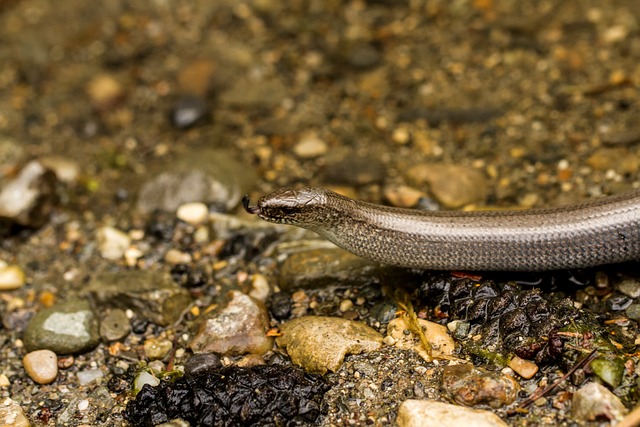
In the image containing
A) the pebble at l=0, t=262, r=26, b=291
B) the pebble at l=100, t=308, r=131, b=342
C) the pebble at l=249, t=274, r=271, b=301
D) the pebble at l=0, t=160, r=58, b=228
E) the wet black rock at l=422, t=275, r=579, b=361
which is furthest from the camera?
the pebble at l=0, t=160, r=58, b=228

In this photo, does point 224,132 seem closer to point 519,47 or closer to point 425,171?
point 425,171

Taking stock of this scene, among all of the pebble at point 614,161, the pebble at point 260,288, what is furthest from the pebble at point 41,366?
the pebble at point 614,161

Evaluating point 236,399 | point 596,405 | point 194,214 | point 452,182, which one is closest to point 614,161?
point 452,182

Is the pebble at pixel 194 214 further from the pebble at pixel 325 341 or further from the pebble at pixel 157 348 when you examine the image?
the pebble at pixel 325 341

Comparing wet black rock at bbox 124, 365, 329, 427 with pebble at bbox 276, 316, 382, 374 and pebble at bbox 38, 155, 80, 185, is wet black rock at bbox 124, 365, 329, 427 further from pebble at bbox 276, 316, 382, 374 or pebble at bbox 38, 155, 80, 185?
pebble at bbox 38, 155, 80, 185

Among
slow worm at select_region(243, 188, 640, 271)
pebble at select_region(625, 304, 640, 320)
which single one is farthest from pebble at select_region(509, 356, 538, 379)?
pebble at select_region(625, 304, 640, 320)

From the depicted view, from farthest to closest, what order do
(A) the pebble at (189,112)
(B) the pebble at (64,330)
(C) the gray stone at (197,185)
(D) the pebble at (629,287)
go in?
(A) the pebble at (189,112)
(C) the gray stone at (197,185)
(B) the pebble at (64,330)
(D) the pebble at (629,287)
